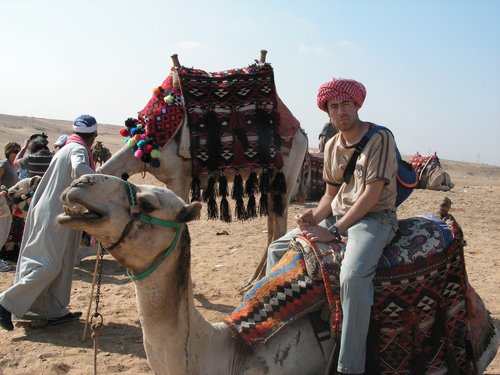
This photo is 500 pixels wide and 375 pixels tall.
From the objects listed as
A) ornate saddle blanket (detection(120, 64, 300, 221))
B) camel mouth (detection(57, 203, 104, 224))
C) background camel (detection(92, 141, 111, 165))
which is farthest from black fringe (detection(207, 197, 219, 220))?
background camel (detection(92, 141, 111, 165))

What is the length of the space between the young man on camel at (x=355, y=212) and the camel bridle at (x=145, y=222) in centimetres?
98

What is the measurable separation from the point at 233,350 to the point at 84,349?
2.54 m

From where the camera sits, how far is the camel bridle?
267cm

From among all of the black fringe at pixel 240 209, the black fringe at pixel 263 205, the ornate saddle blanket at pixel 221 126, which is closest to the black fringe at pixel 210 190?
the ornate saddle blanket at pixel 221 126

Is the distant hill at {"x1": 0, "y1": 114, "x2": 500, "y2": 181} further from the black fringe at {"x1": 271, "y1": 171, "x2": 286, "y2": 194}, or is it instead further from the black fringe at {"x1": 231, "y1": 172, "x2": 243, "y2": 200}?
the black fringe at {"x1": 271, "y1": 171, "x2": 286, "y2": 194}

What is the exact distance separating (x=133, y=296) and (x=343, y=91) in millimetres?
4227

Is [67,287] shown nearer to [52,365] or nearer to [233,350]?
[52,365]

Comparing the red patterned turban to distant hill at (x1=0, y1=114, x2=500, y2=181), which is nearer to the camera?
the red patterned turban

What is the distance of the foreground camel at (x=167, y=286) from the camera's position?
8.45ft

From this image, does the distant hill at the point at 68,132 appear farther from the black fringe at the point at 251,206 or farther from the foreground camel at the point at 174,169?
the black fringe at the point at 251,206

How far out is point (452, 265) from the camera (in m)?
3.55

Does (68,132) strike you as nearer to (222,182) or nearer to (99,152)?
(99,152)

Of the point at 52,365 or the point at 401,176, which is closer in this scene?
the point at 401,176

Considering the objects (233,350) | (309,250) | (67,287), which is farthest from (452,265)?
(67,287)
